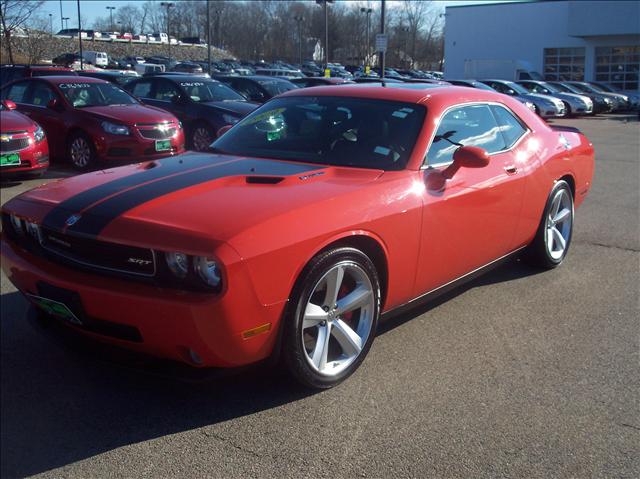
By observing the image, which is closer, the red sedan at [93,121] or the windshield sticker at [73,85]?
the red sedan at [93,121]

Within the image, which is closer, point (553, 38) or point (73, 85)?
point (73, 85)

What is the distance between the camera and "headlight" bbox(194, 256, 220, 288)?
9.35 feet

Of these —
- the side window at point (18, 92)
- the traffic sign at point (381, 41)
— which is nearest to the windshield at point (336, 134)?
the side window at point (18, 92)

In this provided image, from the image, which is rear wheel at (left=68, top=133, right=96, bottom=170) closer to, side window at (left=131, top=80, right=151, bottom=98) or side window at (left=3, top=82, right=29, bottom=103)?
side window at (left=3, top=82, right=29, bottom=103)

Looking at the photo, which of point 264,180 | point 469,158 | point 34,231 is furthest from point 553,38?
point 34,231

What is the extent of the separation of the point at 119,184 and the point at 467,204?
2.04m

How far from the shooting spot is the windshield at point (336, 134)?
4.00 metres

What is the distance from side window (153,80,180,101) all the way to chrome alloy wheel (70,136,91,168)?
9.23 ft

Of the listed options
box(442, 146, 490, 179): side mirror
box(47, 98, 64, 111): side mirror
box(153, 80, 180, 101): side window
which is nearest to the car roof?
box(442, 146, 490, 179): side mirror

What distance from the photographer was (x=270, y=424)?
3.13m

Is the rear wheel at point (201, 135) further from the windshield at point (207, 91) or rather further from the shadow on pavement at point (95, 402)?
the shadow on pavement at point (95, 402)

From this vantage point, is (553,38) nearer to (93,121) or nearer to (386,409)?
(93,121)

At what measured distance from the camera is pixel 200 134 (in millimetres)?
12148

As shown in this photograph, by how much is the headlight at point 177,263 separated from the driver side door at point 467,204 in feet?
4.82
